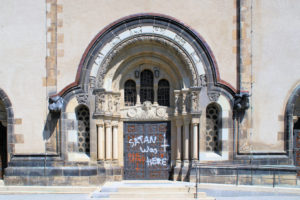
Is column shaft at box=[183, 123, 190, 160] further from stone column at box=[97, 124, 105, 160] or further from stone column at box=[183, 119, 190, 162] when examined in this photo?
stone column at box=[97, 124, 105, 160]

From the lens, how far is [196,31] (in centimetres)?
1402

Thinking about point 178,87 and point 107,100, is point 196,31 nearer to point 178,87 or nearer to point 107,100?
point 178,87

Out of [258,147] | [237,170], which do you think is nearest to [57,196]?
[237,170]

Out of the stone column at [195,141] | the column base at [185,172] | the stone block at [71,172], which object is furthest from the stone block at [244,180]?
the stone block at [71,172]

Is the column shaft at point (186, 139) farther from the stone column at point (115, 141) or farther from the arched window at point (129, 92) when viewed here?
the stone column at point (115, 141)

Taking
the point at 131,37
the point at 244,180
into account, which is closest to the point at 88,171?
the point at 131,37

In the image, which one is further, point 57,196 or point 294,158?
point 294,158

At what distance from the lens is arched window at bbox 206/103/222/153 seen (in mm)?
14170

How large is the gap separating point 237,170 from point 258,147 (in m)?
1.14

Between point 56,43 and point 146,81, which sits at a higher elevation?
point 56,43

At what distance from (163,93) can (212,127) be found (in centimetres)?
213

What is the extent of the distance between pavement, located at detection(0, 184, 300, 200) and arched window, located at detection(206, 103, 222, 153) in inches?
75.7

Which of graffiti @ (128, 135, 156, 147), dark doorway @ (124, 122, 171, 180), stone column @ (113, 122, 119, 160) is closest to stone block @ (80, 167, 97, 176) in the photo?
stone column @ (113, 122, 119, 160)

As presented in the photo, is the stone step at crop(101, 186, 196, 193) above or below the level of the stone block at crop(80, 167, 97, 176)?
below
